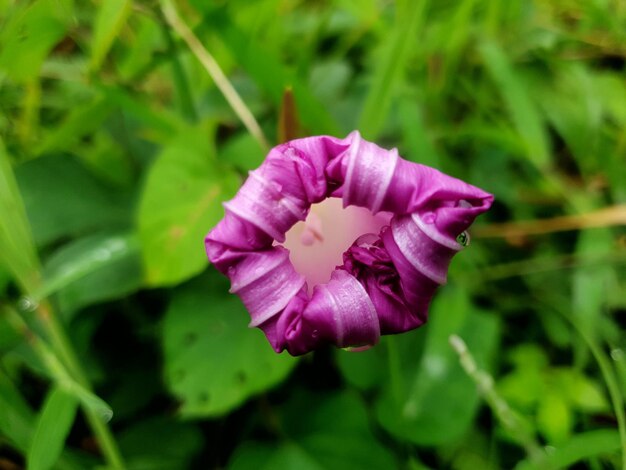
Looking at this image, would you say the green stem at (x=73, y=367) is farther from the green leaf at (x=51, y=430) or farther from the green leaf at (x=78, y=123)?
the green leaf at (x=78, y=123)

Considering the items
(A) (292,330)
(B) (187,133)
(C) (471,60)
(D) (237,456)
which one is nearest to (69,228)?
(B) (187,133)

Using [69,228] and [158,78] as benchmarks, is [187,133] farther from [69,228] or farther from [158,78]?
[158,78]

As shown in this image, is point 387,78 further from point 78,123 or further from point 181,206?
point 78,123

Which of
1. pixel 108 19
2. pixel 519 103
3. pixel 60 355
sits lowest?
pixel 519 103

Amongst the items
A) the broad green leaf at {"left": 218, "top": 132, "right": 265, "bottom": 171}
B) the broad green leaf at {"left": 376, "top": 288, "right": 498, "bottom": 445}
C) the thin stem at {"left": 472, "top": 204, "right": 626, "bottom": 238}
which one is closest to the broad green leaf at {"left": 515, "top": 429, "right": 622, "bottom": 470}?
the broad green leaf at {"left": 376, "top": 288, "right": 498, "bottom": 445}

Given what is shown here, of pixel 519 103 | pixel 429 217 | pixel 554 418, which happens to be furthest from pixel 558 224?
pixel 429 217

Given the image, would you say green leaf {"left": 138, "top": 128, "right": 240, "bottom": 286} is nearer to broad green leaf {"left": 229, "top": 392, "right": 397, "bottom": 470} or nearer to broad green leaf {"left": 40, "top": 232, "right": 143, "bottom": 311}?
broad green leaf {"left": 40, "top": 232, "right": 143, "bottom": 311}
